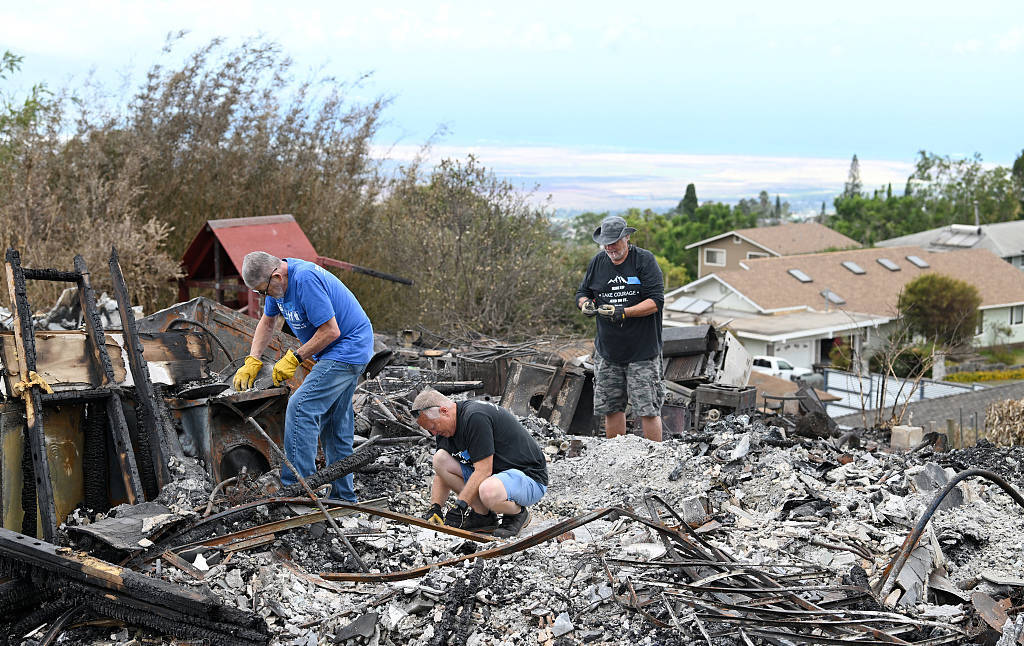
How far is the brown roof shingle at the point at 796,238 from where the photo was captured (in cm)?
4381

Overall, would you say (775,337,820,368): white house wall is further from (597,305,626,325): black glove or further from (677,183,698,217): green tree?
(677,183,698,217): green tree

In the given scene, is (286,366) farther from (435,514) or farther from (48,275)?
(48,275)

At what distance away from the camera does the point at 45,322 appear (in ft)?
23.0

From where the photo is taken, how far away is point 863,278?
110 feet

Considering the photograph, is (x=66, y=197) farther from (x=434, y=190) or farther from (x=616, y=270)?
(x=616, y=270)

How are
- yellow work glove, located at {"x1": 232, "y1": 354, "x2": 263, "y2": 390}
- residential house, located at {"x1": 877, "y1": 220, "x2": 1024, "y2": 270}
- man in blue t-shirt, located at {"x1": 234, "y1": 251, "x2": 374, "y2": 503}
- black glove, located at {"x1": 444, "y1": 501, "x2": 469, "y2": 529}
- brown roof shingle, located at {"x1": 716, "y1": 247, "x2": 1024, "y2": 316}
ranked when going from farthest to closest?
residential house, located at {"x1": 877, "y1": 220, "x2": 1024, "y2": 270} → brown roof shingle, located at {"x1": 716, "y1": 247, "x2": 1024, "y2": 316} → yellow work glove, located at {"x1": 232, "y1": 354, "x2": 263, "y2": 390} → man in blue t-shirt, located at {"x1": 234, "y1": 251, "x2": 374, "y2": 503} → black glove, located at {"x1": 444, "y1": 501, "x2": 469, "y2": 529}

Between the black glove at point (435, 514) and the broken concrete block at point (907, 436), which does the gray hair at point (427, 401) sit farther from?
the broken concrete block at point (907, 436)

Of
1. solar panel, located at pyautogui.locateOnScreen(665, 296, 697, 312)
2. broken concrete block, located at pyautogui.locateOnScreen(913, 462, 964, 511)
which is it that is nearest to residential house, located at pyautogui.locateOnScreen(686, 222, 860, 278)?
solar panel, located at pyautogui.locateOnScreen(665, 296, 697, 312)

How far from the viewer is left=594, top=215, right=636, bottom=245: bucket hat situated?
6.31 m

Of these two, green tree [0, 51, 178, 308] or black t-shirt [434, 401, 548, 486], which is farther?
green tree [0, 51, 178, 308]

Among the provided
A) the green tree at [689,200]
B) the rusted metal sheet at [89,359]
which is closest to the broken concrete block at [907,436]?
the rusted metal sheet at [89,359]

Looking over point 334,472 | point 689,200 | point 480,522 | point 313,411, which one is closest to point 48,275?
point 313,411

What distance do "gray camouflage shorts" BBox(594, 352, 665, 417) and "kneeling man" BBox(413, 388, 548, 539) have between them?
175 centimetres

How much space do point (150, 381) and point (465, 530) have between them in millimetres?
2054
